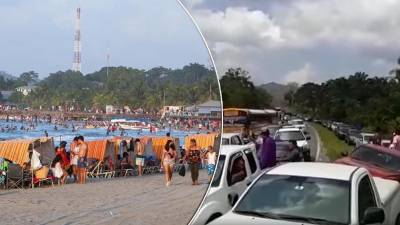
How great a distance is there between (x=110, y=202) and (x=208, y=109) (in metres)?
0.32

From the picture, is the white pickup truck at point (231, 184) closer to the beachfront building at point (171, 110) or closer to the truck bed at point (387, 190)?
the truck bed at point (387, 190)

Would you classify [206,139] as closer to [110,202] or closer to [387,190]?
[110,202]

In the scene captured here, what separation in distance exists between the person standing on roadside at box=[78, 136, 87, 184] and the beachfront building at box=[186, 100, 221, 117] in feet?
0.86

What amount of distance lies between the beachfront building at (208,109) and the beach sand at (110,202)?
0.17 m

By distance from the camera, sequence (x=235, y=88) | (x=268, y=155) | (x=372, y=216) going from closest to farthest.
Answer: (x=235, y=88), (x=372, y=216), (x=268, y=155)

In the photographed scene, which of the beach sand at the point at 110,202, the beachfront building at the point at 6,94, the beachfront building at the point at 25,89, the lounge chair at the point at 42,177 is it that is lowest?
the beach sand at the point at 110,202

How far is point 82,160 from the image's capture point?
1.35 metres

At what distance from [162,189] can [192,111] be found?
21cm

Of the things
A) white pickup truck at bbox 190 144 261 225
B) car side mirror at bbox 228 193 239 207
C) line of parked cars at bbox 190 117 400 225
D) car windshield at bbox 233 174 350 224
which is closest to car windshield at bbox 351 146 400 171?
line of parked cars at bbox 190 117 400 225

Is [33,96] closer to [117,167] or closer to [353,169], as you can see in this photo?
[117,167]

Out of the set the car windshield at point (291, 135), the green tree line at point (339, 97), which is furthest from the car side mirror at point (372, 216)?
the green tree line at point (339, 97)

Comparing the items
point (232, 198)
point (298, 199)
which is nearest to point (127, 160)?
point (298, 199)

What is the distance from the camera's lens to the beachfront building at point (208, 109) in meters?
1.43

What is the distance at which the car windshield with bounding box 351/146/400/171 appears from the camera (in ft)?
33.3
